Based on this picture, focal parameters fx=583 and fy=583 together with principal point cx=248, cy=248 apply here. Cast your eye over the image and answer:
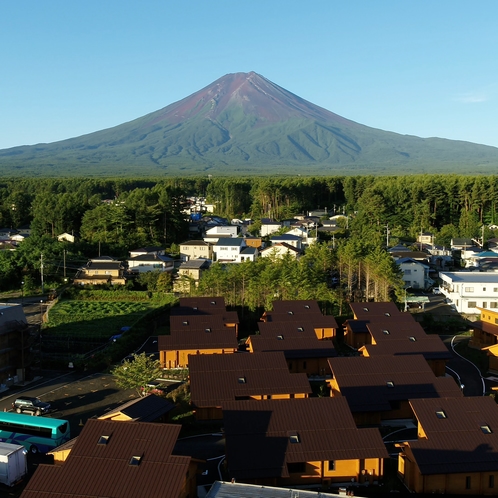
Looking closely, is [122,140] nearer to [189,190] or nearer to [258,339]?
[189,190]

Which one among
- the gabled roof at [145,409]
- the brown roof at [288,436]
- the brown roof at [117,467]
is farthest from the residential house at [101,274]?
the brown roof at [117,467]

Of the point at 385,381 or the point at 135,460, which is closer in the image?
the point at 135,460

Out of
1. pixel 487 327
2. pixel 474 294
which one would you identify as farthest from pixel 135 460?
pixel 474 294

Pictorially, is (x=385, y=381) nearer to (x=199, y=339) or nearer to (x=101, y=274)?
(x=199, y=339)

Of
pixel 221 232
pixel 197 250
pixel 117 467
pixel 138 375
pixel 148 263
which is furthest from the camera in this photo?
pixel 221 232

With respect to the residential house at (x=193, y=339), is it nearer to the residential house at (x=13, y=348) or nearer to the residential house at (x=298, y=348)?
A: the residential house at (x=298, y=348)

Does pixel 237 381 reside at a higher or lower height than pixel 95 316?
higher

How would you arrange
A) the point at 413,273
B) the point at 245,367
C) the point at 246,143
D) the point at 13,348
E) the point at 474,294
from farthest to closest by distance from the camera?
the point at 246,143 < the point at 413,273 < the point at 474,294 < the point at 13,348 < the point at 245,367
